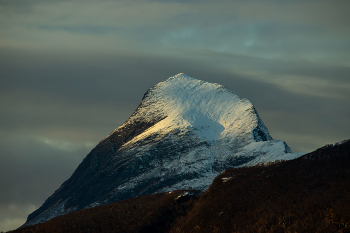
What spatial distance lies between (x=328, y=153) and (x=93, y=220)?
42.9 m

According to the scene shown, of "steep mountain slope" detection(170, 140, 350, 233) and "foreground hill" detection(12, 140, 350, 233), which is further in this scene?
"foreground hill" detection(12, 140, 350, 233)

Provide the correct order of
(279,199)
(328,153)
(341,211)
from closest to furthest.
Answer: (341,211) → (279,199) → (328,153)

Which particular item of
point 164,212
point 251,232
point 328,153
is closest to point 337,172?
point 328,153

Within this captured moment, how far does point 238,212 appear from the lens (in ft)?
207

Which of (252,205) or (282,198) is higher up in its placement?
(252,205)

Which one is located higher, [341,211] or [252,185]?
[252,185]

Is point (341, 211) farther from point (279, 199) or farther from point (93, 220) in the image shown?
point (93, 220)

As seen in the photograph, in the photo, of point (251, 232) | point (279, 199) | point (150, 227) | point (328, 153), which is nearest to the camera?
point (251, 232)

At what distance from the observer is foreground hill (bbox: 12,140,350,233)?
182 ft

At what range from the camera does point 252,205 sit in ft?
209

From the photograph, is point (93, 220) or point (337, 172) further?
point (93, 220)

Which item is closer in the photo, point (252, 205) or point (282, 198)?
point (282, 198)

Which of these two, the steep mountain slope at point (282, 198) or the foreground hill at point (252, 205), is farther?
the foreground hill at point (252, 205)

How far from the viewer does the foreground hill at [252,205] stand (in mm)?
55531
